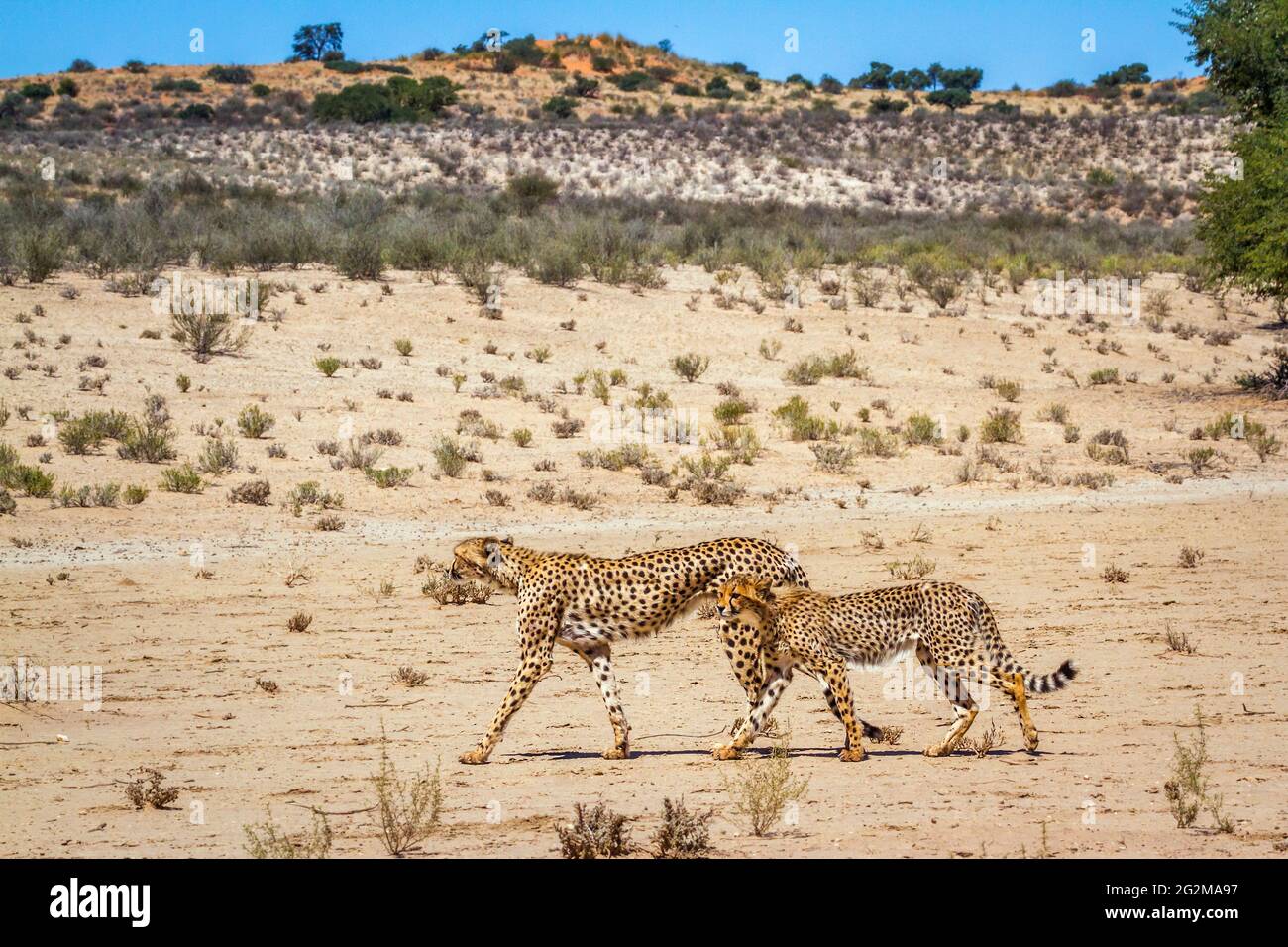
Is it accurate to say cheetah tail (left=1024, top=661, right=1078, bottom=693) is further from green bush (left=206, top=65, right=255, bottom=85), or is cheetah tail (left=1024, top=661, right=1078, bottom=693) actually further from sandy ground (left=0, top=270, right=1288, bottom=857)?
green bush (left=206, top=65, right=255, bottom=85)

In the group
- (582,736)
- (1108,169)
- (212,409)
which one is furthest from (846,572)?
(1108,169)

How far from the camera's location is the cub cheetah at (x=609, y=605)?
9.40 metres

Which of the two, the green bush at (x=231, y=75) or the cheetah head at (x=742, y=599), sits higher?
the green bush at (x=231, y=75)

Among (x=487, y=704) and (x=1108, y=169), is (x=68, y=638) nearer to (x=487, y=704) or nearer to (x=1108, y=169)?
(x=487, y=704)

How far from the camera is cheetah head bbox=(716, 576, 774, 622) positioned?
9.28 m

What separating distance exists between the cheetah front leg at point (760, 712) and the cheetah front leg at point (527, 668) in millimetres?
1195

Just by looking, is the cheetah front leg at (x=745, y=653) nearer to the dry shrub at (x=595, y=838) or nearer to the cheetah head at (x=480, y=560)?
the cheetah head at (x=480, y=560)

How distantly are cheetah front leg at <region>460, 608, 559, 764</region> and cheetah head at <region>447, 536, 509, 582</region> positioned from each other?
1.61ft

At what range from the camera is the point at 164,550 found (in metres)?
16.9

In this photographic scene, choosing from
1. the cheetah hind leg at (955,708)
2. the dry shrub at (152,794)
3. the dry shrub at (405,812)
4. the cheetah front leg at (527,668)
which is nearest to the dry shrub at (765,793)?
the cheetah hind leg at (955,708)

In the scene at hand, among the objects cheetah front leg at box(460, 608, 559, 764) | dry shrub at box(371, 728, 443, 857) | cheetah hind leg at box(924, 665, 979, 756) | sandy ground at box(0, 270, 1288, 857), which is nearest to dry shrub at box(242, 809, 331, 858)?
sandy ground at box(0, 270, 1288, 857)

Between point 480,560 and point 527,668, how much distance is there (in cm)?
83

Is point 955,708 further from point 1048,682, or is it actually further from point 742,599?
point 742,599

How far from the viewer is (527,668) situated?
9367 millimetres
